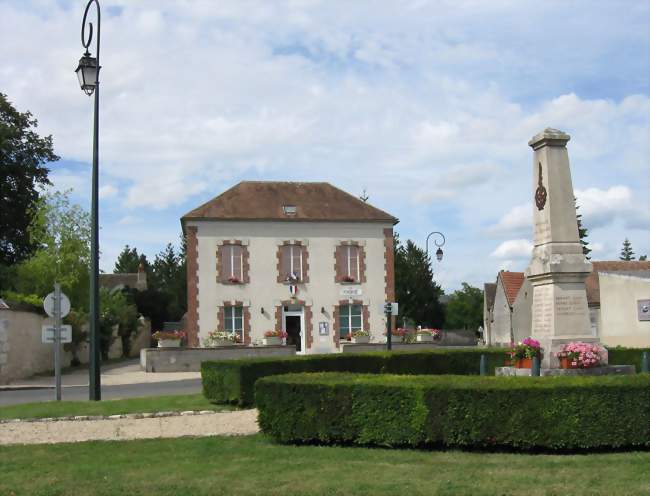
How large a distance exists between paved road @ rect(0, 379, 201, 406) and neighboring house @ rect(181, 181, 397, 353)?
11624 millimetres

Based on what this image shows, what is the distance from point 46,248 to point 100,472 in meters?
28.8

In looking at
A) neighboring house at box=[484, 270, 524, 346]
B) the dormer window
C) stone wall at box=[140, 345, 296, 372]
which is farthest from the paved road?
neighboring house at box=[484, 270, 524, 346]

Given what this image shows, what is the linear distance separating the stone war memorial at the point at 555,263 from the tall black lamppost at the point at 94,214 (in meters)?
7.55

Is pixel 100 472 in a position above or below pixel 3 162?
below

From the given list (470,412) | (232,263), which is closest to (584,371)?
(470,412)

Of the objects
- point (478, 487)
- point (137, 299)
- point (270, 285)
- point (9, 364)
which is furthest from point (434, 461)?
point (137, 299)

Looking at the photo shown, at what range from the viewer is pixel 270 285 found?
115 ft

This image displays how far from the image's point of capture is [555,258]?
13.2m

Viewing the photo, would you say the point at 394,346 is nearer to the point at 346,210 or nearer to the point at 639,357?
the point at 346,210

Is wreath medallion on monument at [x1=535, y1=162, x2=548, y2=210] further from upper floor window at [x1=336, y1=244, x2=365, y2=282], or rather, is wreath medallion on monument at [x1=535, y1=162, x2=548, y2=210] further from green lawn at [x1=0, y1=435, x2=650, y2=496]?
upper floor window at [x1=336, y1=244, x2=365, y2=282]

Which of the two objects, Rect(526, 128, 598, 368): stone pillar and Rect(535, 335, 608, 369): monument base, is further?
Rect(526, 128, 598, 368): stone pillar

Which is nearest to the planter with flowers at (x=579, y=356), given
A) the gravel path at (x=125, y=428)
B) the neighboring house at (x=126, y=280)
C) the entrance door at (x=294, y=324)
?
the gravel path at (x=125, y=428)

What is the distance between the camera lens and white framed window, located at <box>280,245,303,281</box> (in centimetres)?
3528

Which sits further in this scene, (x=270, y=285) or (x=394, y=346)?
(x=270, y=285)
